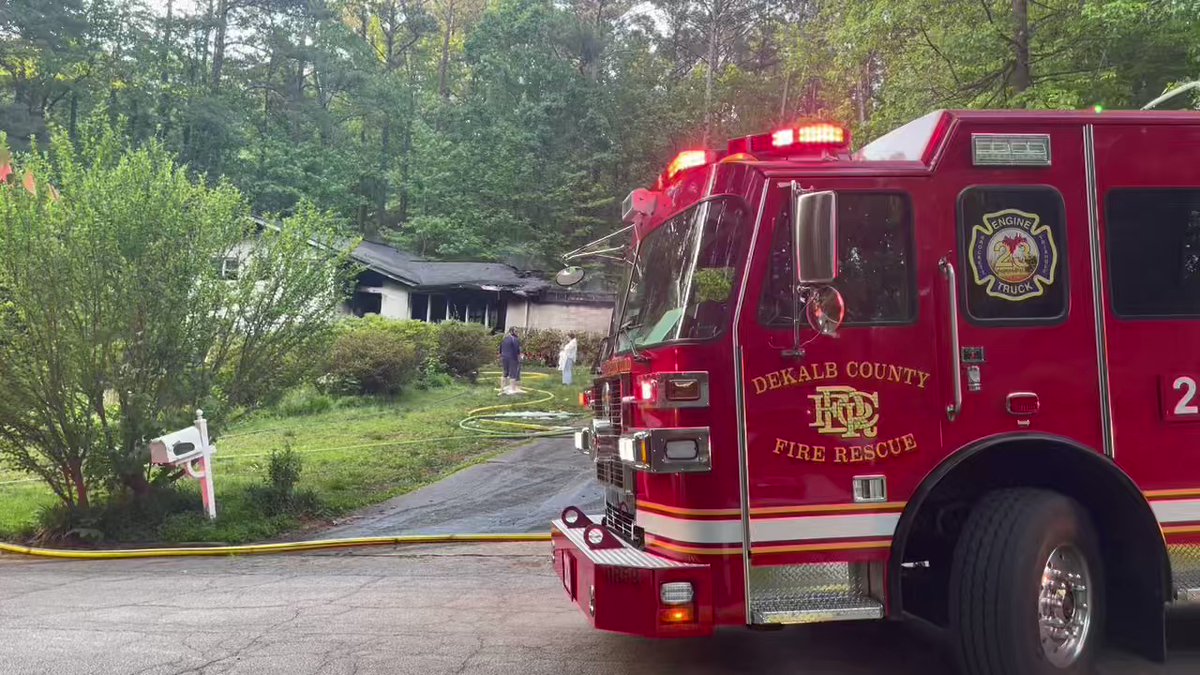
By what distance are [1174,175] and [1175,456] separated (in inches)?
55.0

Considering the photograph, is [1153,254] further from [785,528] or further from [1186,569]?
[785,528]

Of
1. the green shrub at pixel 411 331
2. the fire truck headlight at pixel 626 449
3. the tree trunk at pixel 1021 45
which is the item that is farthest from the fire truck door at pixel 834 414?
the green shrub at pixel 411 331

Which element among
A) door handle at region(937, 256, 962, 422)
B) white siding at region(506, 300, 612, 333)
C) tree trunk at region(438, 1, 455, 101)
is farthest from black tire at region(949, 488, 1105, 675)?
tree trunk at region(438, 1, 455, 101)

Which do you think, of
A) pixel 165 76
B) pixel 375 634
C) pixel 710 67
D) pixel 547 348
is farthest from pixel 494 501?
pixel 165 76

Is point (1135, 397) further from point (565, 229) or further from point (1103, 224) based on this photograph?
A: point (565, 229)

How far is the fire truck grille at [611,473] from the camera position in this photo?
5387 mm

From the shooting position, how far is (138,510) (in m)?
10.8

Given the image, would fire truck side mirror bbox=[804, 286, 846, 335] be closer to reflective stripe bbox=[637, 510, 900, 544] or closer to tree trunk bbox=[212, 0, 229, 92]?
reflective stripe bbox=[637, 510, 900, 544]

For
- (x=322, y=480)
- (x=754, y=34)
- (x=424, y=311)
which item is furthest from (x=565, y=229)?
(x=322, y=480)

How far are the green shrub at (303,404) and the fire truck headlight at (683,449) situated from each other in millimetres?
16731

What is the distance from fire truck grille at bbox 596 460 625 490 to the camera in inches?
212

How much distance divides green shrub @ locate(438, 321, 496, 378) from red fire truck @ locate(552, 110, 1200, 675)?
19950 millimetres

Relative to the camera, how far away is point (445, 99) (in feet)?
179

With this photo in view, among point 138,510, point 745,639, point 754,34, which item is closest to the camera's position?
point 745,639
